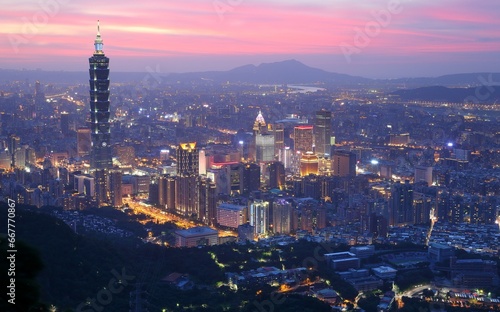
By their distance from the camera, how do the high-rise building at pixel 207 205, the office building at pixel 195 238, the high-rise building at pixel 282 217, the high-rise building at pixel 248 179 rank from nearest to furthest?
1. the office building at pixel 195 238
2. the high-rise building at pixel 282 217
3. the high-rise building at pixel 207 205
4. the high-rise building at pixel 248 179

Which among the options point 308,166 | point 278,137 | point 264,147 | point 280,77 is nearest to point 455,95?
point 280,77

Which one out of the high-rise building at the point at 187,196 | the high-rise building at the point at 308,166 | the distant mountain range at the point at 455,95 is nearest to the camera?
the high-rise building at the point at 187,196

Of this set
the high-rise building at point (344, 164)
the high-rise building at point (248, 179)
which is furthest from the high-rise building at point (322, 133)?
the high-rise building at point (248, 179)

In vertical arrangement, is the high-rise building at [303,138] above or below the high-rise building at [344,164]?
above

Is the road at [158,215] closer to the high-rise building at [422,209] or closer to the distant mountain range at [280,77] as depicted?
the high-rise building at [422,209]

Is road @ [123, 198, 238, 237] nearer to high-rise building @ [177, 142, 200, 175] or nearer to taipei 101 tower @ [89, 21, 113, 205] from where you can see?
high-rise building @ [177, 142, 200, 175]

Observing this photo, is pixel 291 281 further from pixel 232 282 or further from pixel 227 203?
pixel 227 203

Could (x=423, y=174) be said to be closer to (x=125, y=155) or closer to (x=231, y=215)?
(x=231, y=215)
